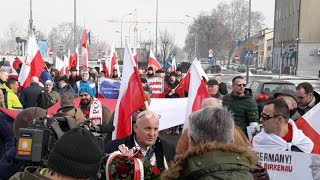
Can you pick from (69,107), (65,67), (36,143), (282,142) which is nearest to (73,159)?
(36,143)

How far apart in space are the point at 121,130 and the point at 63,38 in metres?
86.8

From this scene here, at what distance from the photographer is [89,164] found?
223 centimetres

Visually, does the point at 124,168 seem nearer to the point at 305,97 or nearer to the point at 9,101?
the point at 305,97

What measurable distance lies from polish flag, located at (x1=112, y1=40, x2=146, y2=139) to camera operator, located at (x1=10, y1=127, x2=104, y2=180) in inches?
130

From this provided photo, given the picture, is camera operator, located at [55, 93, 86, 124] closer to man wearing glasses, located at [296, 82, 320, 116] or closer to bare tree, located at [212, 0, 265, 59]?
man wearing glasses, located at [296, 82, 320, 116]

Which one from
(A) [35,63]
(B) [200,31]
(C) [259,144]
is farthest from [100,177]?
(B) [200,31]

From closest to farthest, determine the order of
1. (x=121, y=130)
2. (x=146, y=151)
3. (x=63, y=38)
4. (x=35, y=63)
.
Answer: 1. (x=146, y=151)
2. (x=121, y=130)
3. (x=35, y=63)
4. (x=63, y=38)

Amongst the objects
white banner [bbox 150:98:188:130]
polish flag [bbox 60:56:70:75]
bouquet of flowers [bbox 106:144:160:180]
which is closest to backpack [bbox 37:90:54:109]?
bouquet of flowers [bbox 106:144:160:180]

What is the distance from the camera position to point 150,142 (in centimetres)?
428

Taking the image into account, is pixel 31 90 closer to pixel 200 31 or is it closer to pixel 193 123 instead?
pixel 193 123

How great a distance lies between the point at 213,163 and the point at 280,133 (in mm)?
2213

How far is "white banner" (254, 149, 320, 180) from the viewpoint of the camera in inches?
171

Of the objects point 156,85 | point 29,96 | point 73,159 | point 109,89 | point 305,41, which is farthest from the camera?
point 305,41

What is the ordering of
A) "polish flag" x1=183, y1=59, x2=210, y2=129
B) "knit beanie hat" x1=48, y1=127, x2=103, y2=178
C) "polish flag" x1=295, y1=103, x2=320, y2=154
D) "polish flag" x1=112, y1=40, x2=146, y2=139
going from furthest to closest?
"polish flag" x1=183, y1=59, x2=210, y2=129 < "polish flag" x1=112, y1=40, x2=146, y2=139 < "polish flag" x1=295, y1=103, x2=320, y2=154 < "knit beanie hat" x1=48, y1=127, x2=103, y2=178
